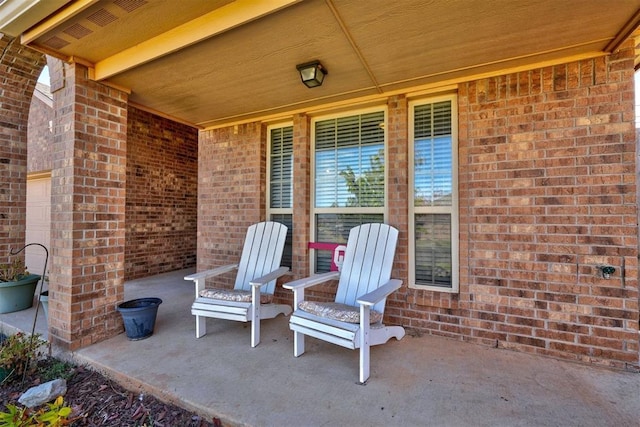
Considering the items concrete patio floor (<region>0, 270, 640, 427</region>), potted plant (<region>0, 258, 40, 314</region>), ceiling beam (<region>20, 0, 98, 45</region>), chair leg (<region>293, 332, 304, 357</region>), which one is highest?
ceiling beam (<region>20, 0, 98, 45</region>)

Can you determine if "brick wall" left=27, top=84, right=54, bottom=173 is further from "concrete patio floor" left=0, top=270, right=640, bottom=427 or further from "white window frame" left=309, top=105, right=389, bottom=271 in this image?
"white window frame" left=309, top=105, right=389, bottom=271

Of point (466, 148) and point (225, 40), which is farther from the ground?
point (225, 40)

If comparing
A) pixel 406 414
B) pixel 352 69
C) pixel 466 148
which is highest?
pixel 352 69

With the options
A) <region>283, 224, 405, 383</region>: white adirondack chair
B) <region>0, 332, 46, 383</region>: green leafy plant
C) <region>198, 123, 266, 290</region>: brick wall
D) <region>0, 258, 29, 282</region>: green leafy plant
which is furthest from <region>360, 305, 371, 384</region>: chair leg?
<region>0, 258, 29, 282</region>: green leafy plant

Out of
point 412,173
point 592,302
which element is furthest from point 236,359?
point 592,302

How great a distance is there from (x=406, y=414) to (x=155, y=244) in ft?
18.1

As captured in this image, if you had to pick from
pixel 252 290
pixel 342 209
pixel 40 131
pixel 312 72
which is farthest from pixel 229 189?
pixel 40 131

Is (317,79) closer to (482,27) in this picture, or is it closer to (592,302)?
(482,27)

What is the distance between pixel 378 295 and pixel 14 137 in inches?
203

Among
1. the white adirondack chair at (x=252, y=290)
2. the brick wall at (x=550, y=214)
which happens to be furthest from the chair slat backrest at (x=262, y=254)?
the brick wall at (x=550, y=214)

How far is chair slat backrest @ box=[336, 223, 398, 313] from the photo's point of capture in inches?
109

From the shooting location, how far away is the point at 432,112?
3.09 m

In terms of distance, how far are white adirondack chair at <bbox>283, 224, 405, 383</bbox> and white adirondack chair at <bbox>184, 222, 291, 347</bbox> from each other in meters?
0.41

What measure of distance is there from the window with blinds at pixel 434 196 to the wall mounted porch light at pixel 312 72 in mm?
1104
